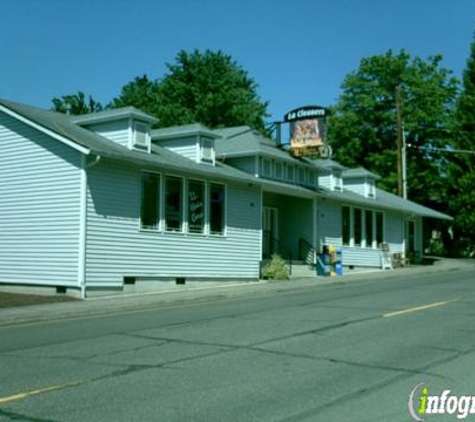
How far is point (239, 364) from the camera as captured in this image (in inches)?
358

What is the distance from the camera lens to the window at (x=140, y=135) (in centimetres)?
2306

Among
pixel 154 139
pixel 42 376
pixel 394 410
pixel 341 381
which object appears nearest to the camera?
pixel 394 410

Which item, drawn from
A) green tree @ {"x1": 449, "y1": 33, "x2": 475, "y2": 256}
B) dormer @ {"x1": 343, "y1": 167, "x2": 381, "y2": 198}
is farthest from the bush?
green tree @ {"x1": 449, "y1": 33, "x2": 475, "y2": 256}

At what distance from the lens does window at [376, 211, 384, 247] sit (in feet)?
126

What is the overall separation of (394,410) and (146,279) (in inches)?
628

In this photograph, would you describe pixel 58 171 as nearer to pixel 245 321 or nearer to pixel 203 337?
pixel 245 321

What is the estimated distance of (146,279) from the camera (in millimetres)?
22109

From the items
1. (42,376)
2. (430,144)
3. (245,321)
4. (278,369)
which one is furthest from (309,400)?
(430,144)

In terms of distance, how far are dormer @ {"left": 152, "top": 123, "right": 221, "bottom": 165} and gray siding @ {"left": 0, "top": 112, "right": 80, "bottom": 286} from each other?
621 centimetres

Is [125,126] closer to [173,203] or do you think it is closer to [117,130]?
[117,130]

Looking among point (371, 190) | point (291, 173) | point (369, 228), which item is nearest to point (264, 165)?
point (291, 173)

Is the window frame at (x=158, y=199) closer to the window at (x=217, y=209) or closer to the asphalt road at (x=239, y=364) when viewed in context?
the window at (x=217, y=209)

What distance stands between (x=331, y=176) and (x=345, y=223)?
2.56 m

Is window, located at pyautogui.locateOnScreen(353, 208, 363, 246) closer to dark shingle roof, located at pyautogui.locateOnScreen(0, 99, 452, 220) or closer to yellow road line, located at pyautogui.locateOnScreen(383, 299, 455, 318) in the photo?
dark shingle roof, located at pyautogui.locateOnScreen(0, 99, 452, 220)
